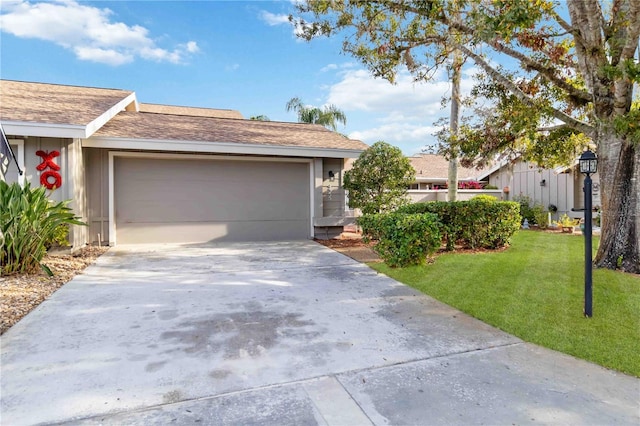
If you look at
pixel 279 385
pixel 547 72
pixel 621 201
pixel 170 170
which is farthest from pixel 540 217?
pixel 279 385

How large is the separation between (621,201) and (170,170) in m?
9.83

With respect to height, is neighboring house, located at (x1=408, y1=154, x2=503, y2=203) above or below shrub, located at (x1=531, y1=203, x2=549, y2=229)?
above

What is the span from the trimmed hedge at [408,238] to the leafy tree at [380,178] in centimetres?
310

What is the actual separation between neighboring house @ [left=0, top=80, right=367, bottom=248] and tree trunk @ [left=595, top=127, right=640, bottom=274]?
5.98 metres

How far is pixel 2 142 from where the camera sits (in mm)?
4391

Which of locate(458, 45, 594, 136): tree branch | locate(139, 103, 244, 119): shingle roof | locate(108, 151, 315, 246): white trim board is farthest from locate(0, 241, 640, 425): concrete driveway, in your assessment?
locate(139, 103, 244, 119): shingle roof

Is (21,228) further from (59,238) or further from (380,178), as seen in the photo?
(380,178)

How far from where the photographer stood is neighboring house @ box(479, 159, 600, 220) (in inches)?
538

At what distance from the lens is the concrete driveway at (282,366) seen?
2.39 meters

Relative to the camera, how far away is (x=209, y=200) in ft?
33.1

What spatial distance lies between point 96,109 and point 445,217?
873 centimetres

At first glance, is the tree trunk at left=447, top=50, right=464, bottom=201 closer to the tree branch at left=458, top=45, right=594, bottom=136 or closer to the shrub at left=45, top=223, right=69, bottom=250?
the tree branch at left=458, top=45, right=594, bottom=136

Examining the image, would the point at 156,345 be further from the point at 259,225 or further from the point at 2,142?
the point at 259,225

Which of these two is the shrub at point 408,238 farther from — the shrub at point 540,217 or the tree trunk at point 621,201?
the shrub at point 540,217
